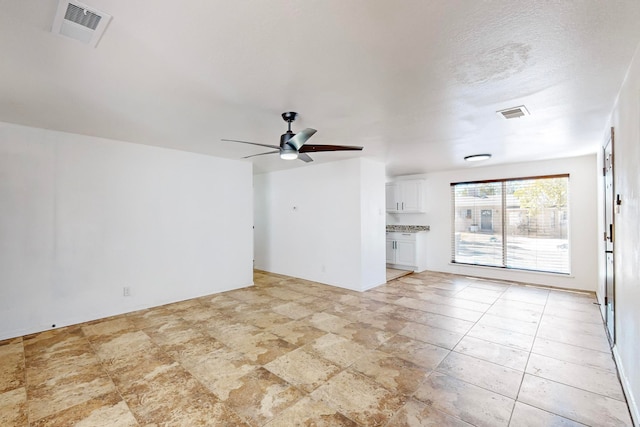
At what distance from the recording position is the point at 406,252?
7043 millimetres

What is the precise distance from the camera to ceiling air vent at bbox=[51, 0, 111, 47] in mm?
1491

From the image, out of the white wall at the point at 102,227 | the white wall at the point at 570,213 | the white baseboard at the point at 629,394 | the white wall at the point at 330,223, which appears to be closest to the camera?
the white baseboard at the point at 629,394

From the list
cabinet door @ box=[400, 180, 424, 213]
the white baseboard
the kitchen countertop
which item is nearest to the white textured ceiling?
the white baseboard

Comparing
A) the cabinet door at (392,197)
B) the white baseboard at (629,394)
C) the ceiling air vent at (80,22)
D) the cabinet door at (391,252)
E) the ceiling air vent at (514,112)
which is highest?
the ceiling air vent at (80,22)

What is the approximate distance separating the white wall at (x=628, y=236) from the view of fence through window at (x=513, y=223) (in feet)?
10.7

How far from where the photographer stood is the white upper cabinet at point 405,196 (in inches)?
278

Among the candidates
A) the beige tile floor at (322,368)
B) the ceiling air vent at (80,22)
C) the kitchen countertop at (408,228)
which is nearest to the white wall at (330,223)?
the beige tile floor at (322,368)

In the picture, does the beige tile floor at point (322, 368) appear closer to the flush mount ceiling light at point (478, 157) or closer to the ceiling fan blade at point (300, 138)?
the ceiling fan blade at point (300, 138)

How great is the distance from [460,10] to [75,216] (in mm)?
4746

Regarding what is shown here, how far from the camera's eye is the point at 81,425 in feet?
6.35

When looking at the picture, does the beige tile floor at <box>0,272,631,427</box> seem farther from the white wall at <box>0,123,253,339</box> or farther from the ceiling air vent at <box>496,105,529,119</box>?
the ceiling air vent at <box>496,105,529,119</box>

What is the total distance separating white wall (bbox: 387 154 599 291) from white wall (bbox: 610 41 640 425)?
120 inches

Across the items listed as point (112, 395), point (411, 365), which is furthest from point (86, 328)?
point (411, 365)

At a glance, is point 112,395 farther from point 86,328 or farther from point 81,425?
point 86,328
